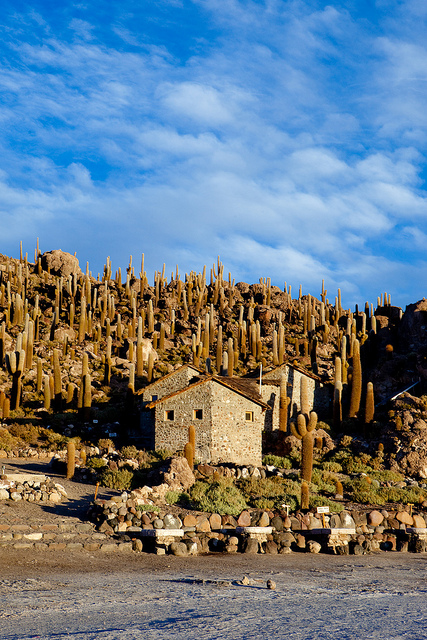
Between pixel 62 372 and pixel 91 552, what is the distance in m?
31.5

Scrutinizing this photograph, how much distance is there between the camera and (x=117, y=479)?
25.1 m

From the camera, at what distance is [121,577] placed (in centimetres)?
1324

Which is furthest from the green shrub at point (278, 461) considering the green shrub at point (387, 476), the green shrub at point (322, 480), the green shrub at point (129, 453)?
the green shrub at point (129, 453)

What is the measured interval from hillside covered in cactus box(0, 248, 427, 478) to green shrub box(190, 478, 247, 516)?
14.2 feet

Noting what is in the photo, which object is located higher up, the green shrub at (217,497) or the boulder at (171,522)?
the green shrub at (217,497)

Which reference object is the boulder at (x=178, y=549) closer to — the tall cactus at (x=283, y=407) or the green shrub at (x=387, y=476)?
the green shrub at (x=387, y=476)

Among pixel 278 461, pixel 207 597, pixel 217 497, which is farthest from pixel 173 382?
pixel 207 597

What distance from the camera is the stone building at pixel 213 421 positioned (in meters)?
33.2

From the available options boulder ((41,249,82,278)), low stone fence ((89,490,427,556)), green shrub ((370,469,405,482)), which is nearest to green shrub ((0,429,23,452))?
low stone fence ((89,490,427,556))

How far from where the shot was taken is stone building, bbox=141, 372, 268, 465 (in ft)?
109

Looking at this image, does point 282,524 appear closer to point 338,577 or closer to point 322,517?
point 322,517

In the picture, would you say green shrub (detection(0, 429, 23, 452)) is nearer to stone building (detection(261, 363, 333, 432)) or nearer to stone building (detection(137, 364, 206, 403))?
stone building (detection(137, 364, 206, 403))

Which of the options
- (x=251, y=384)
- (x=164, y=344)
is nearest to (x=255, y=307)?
(x=164, y=344)

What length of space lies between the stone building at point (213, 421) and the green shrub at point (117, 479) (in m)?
7.77
